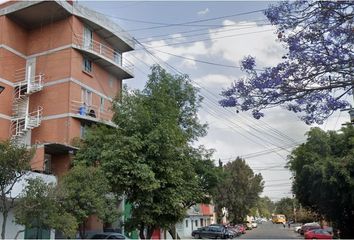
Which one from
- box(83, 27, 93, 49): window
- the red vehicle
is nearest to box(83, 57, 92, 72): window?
box(83, 27, 93, 49): window

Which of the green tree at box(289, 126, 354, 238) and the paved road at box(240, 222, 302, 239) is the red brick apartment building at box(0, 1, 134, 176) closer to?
the green tree at box(289, 126, 354, 238)

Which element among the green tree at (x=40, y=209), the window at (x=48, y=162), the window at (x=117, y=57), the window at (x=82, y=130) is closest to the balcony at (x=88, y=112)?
the window at (x=82, y=130)

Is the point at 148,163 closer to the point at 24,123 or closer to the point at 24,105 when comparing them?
the point at 24,123

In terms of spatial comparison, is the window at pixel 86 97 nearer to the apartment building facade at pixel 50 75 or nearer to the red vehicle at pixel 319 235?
the apartment building facade at pixel 50 75

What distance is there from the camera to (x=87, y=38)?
3669 cm

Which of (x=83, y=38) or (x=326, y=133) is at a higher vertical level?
(x=83, y=38)

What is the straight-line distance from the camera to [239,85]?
10.2 meters

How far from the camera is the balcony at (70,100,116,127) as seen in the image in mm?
33862

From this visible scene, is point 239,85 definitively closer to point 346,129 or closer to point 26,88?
point 346,129

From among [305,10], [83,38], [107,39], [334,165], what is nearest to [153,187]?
[334,165]

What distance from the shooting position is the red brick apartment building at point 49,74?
33344mm

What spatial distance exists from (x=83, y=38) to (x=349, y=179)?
878 inches

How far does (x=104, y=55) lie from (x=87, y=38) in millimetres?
2064

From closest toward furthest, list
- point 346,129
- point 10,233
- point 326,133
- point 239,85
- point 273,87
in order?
point 273,87 < point 239,85 < point 10,233 < point 346,129 < point 326,133
